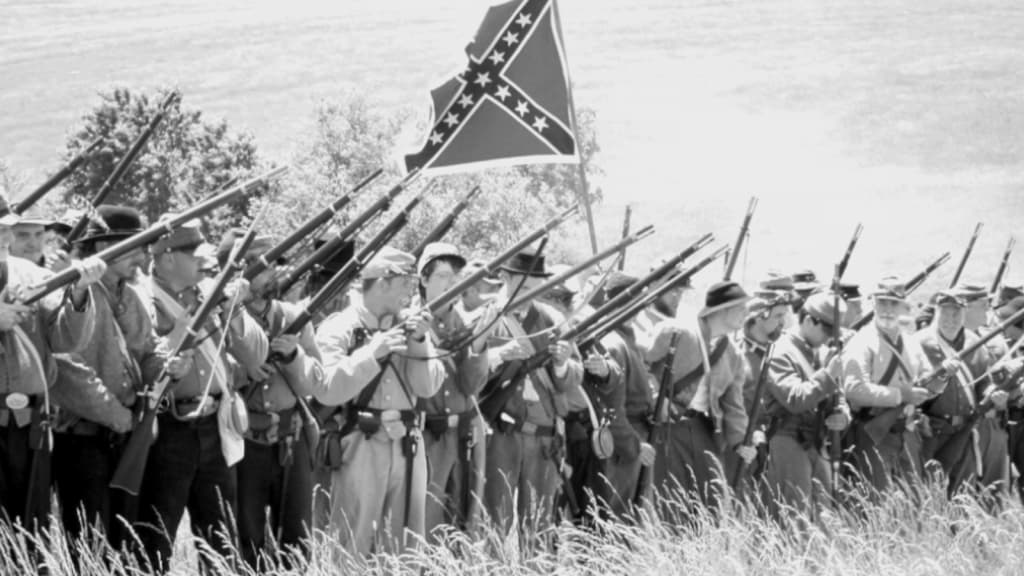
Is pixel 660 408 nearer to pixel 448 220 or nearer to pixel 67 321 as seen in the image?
pixel 448 220

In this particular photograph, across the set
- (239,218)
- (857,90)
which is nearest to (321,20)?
(857,90)

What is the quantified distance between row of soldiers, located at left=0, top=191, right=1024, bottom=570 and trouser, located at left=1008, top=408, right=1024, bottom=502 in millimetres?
1614

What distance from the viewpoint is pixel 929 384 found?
13312 millimetres

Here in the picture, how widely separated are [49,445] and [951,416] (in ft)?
28.2

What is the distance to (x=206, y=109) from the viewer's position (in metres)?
77.2

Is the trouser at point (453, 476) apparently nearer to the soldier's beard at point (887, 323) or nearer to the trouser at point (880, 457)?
the trouser at point (880, 457)

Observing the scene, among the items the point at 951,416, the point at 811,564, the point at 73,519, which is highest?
the point at 73,519

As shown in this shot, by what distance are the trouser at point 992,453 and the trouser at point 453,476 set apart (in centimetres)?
588

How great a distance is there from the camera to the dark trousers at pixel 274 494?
9078 millimetres

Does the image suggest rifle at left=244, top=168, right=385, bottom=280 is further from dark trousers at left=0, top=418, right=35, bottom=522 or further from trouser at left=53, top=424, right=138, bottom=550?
dark trousers at left=0, top=418, right=35, bottom=522

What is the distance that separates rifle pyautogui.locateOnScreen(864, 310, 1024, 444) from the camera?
12.8 m

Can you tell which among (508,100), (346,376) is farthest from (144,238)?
(508,100)

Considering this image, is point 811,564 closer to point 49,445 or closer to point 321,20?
point 49,445

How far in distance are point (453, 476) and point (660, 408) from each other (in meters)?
1.86
